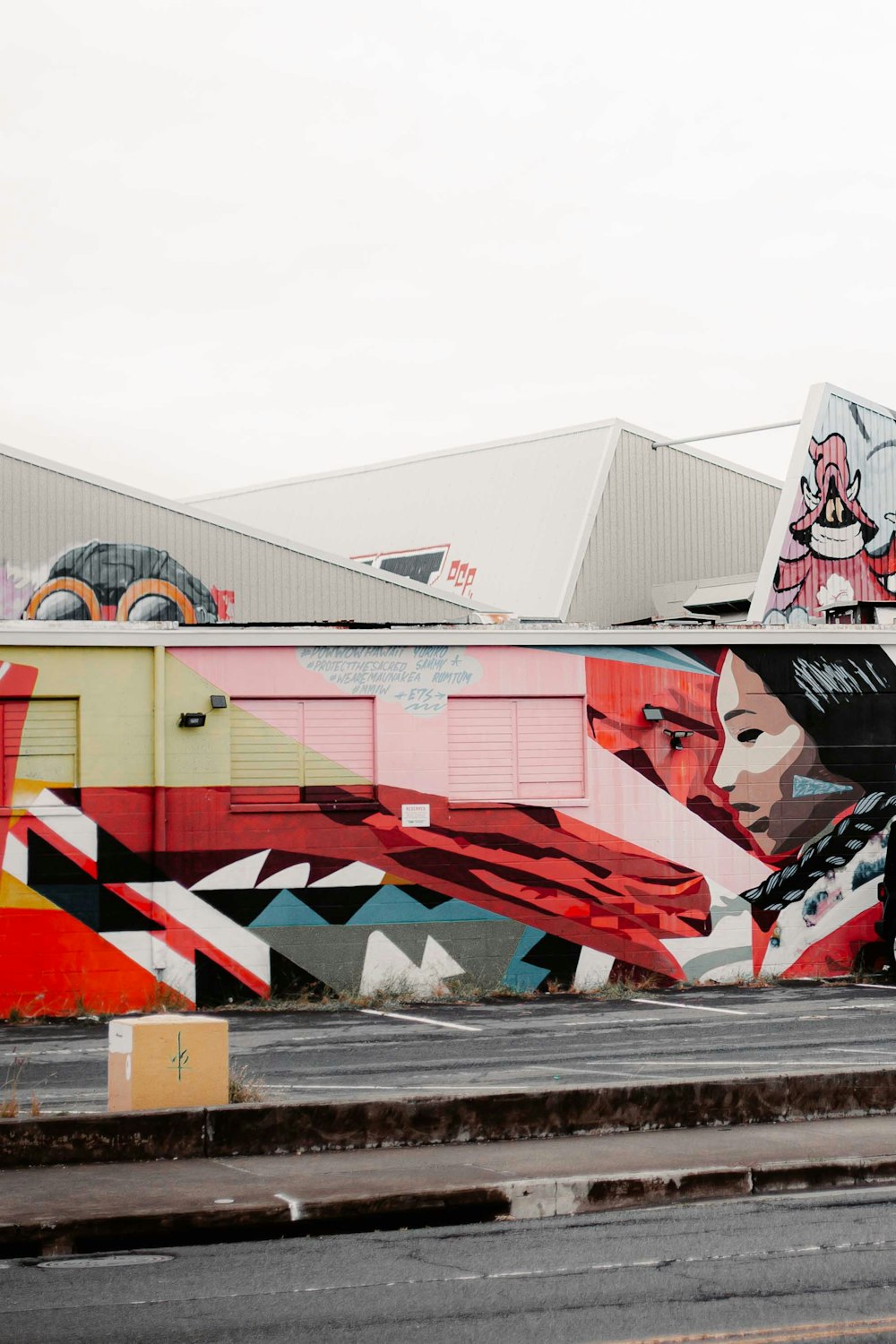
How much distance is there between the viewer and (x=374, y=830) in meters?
21.0

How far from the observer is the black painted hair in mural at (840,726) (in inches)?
885

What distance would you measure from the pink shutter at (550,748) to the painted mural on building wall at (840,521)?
8.66 m

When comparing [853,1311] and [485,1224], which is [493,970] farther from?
[853,1311]

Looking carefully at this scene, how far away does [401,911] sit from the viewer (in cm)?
2092

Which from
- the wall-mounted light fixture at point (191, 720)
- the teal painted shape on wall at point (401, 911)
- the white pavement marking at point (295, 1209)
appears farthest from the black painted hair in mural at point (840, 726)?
the white pavement marking at point (295, 1209)

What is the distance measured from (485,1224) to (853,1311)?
2649 millimetres

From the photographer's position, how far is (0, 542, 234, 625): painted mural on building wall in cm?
2784

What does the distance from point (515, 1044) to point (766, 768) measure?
781 cm

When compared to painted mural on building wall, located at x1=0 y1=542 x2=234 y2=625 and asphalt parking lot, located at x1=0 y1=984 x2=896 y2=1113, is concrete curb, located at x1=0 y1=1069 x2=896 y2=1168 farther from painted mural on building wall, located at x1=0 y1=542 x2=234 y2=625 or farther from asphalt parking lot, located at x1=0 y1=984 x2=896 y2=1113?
painted mural on building wall, located at x1=0 y1=542 x2=234 y2=625

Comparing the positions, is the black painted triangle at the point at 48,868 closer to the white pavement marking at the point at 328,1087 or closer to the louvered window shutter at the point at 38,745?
the louvered window shutter at the point at 38,745

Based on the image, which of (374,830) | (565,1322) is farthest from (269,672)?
(565,1322)

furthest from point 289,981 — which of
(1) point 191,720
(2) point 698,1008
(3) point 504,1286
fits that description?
(3) point 504,1286

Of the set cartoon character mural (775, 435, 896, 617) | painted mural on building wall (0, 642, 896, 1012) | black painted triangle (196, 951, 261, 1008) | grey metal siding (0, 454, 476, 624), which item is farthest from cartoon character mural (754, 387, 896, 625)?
black painted triangle (196, 951, 261, 1008)

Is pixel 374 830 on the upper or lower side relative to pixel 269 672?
lower
